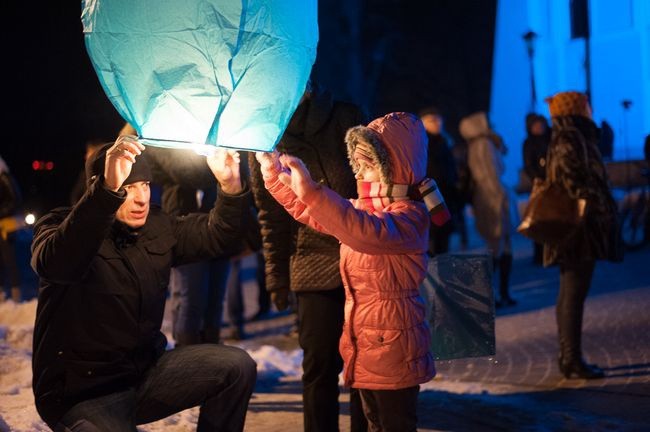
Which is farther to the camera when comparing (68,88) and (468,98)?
(468,98)

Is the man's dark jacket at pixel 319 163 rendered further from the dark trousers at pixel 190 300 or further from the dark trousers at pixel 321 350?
the dark trousers at pixel 190 300

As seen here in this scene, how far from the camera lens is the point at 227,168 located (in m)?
4.29

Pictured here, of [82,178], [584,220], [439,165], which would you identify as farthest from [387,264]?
[439,165]

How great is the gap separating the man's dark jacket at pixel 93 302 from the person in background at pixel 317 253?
0.84 metres

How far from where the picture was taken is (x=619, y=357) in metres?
7.37

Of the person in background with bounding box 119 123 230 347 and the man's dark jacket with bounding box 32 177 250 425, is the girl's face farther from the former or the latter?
the person in background with bounding box 119 123 230 347

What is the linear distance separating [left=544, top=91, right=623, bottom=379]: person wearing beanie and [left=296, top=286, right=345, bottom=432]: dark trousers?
2549mm

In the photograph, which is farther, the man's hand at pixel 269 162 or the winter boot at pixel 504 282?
the winter boot at pixel 504 282

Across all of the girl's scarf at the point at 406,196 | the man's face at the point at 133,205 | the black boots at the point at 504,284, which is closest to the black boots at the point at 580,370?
the girl's scarf at the point at 406,196

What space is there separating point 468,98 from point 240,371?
33958mm

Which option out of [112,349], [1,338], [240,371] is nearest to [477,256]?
[240,371]

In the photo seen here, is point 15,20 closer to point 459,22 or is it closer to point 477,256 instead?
point 459,22

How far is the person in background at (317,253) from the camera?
4793mm

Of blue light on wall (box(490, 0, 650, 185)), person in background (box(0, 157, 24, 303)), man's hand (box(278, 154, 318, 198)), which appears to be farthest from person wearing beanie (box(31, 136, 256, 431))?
blue light on wall (box(490, 0, 650, 185))
